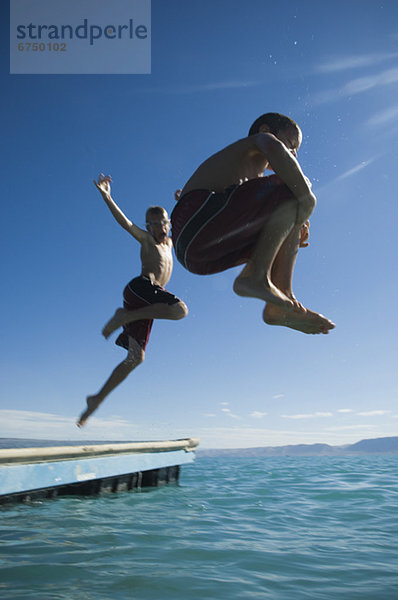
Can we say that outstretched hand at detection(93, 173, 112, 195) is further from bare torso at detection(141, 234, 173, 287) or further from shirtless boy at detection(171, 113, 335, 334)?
shirtless boy at detection(171, 113, 335, 334)

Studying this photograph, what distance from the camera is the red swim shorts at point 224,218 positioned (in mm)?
2016

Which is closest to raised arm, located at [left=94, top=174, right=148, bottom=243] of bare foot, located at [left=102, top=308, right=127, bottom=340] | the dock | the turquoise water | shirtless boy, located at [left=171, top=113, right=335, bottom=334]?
bare foot, located at [left=102, top=308, right=127, bottom=340]

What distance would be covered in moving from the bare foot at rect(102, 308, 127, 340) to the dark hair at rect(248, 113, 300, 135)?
221cm

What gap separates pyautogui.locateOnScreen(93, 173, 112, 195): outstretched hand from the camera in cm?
395

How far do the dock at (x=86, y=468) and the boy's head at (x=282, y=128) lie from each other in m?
3.70

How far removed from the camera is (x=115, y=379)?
424 centimetres

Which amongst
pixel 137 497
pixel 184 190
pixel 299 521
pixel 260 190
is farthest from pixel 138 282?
pixel 137 497

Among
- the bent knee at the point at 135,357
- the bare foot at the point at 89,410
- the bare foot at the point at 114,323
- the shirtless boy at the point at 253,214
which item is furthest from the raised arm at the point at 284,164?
the bare foot at the point at 89,410

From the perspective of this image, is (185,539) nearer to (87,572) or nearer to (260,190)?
(87,572)

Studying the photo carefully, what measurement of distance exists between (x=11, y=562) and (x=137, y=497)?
12.7 feet

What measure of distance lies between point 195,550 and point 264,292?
2.82 metres

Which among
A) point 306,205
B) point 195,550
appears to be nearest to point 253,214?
point 306,205

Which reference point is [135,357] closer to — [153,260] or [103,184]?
[153,260]

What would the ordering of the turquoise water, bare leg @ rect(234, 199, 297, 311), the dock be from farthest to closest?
the dock < the turquoise water < bare leg @ rect(234, 199, 297, 311)
